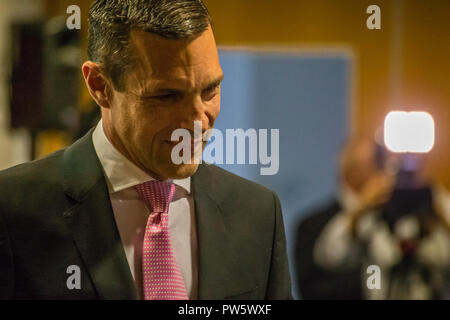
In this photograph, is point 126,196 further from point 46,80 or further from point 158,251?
point 46,80

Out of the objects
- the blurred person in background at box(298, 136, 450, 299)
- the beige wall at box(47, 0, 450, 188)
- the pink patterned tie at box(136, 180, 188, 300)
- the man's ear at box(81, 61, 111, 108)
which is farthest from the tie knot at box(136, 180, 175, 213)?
the blurred person in background at box(298, 136, 450, 299)

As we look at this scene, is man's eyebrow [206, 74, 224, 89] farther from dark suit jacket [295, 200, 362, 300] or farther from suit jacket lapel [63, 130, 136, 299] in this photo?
dark suit jacket [295, 200, 362, 300]

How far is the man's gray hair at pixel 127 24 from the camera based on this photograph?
0.69m

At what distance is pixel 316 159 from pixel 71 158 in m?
0.47

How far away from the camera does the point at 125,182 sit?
0.77 meters

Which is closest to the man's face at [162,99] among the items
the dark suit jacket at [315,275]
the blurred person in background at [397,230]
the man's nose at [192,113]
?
the man's nose at [192,113]

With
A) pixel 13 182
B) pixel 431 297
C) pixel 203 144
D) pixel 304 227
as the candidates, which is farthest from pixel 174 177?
pixel 431 297

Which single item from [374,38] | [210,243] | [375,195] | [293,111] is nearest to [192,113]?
[210,243]

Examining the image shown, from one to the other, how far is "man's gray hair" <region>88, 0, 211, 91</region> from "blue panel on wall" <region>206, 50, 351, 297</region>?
0.37 feet

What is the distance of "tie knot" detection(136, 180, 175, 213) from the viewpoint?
0.77 meters

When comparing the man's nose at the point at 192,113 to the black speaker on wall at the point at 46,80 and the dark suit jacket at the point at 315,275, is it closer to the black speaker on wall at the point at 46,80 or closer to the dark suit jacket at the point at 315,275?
the black speaker on wall at the point at 46,80

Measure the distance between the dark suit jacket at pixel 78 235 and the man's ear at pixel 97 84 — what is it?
0.06 meters

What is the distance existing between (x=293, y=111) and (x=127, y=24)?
36cm

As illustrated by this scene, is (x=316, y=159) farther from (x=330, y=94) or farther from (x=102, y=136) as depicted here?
(x=102, y=136)
